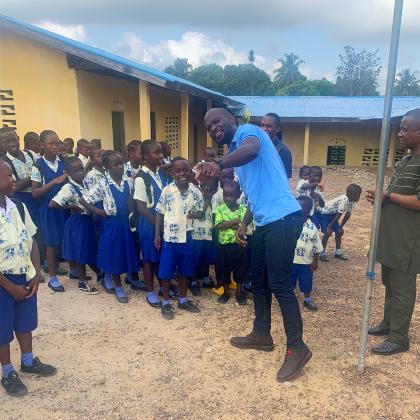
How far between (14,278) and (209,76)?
41.6 meters

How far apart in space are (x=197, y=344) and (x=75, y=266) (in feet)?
6.28

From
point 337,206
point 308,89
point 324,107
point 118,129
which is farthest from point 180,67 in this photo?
point 337,206

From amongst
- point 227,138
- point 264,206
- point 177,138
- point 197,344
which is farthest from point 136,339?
point 177,138

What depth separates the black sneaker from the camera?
13.1 ft

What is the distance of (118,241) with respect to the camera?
3.76 meters

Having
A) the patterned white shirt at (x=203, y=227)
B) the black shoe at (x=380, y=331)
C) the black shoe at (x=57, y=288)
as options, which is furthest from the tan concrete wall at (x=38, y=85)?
the black shoe at (x=380, y=331)

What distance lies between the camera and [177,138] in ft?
46.1

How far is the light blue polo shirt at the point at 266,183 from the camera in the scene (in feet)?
8.35

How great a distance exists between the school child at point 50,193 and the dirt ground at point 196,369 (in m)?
0.41

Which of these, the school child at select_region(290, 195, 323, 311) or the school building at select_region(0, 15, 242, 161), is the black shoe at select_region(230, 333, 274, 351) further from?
the school building at select_region(0, 15, 242, 161)

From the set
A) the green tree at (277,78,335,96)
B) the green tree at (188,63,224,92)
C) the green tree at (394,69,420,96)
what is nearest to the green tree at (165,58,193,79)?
the green tree at (188,63,224,92)

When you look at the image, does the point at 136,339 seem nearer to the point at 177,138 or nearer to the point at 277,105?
the point at 177,138

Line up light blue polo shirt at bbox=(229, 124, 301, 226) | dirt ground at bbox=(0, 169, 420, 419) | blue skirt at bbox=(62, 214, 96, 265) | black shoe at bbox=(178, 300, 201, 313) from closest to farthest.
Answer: dirt ground at bbox=(0, 169, 420, 419), light blue polo shirt at bbox=(229, 124, 301, 226), black shoe at bbox=(178, 300, 201, 313), blue skirt at bbox=(62, 214, 96, 265)

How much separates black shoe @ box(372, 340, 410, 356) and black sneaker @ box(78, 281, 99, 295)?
2587mm
